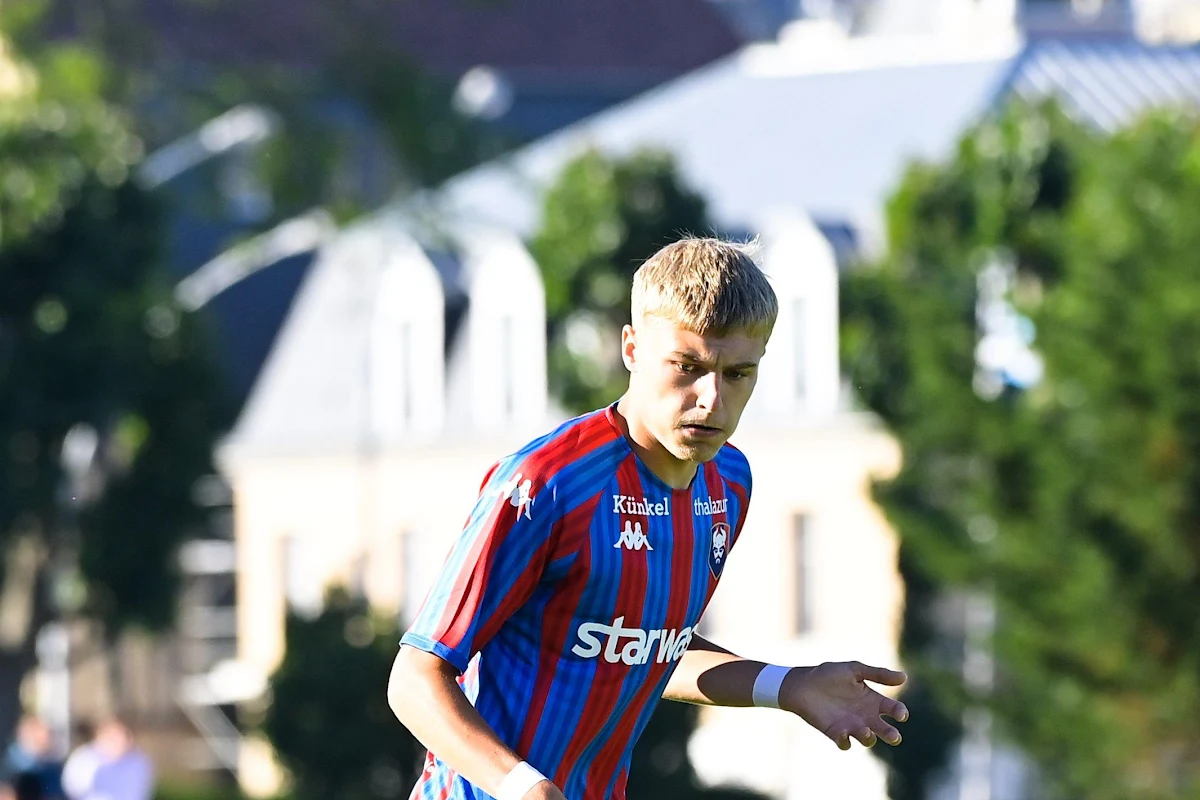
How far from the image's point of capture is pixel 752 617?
3831 centimetres

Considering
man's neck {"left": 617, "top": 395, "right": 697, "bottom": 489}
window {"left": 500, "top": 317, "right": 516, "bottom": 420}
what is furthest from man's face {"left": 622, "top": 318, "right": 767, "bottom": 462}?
window {"left": 500, "top": 317, "right": 516, "bottom": 420}

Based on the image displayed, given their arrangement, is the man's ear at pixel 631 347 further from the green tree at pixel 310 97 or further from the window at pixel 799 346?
the window at pixel 799 346

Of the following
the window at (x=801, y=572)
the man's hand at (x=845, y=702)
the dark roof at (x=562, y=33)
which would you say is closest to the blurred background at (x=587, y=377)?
the window at (x=801, y=572)

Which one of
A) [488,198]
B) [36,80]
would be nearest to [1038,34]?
[488,198]


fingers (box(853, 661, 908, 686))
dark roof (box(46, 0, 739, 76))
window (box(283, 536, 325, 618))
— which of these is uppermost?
dark roof (box(46, 0, 739, 76))

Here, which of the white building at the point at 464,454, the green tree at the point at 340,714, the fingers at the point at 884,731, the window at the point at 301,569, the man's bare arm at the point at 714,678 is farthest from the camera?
the window at the point at 301,569

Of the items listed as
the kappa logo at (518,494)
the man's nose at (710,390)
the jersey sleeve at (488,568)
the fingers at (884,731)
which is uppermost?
the man's nose at (710,390)

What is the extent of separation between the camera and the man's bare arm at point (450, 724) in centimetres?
512

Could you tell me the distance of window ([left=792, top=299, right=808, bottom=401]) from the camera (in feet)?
124

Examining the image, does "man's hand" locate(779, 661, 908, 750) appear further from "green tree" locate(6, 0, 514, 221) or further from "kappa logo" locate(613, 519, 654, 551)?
"green tree" locate(6, 0, 514, 221)

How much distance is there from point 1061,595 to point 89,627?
14.6 m

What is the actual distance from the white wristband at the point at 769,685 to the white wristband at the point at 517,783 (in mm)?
913

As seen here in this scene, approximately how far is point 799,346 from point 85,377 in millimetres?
10670

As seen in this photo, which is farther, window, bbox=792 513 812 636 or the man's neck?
window, bbox=792 513 812 636
